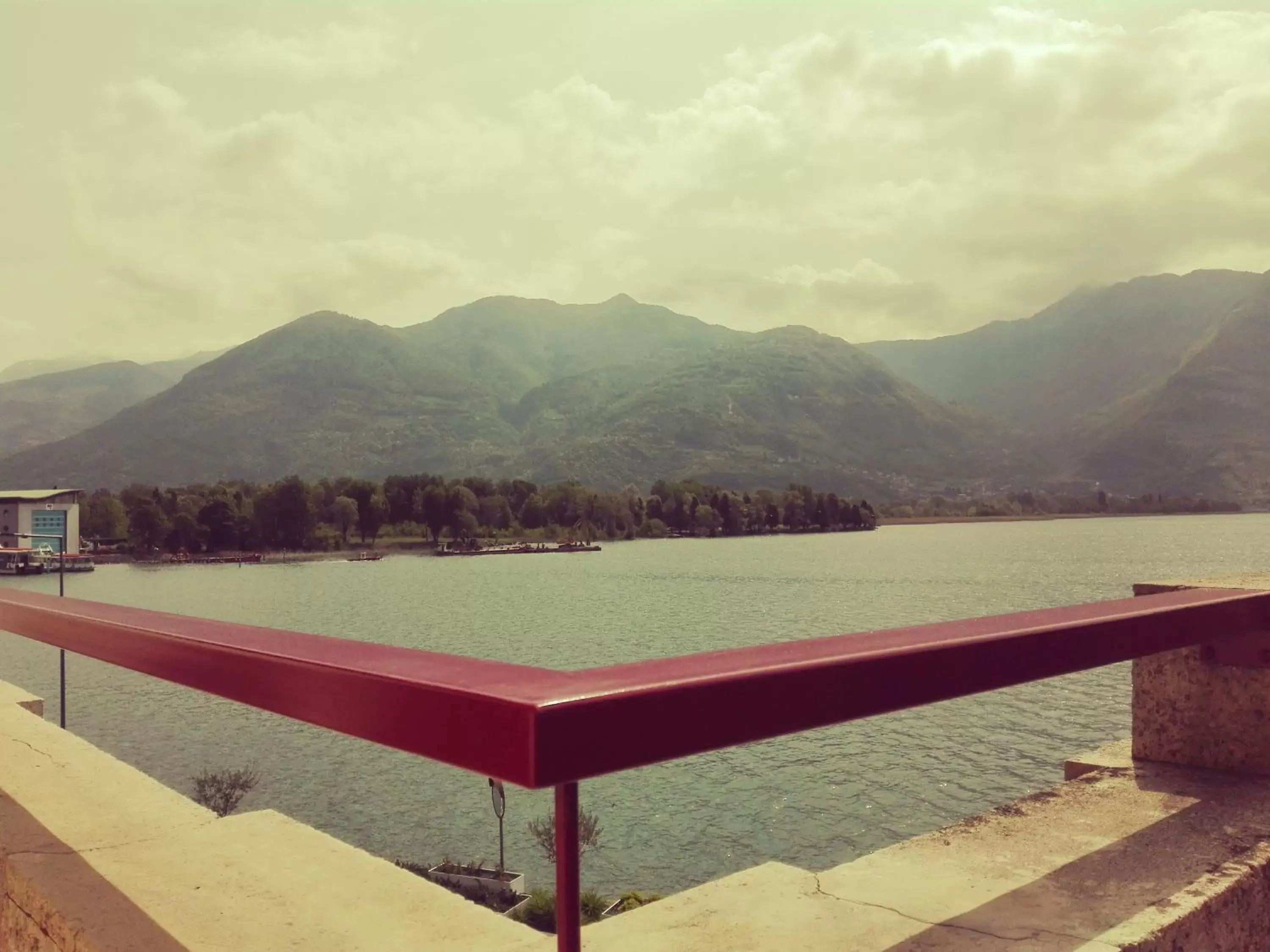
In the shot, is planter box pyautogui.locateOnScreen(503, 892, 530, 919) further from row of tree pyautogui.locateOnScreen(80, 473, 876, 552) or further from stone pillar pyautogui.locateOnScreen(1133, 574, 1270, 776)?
row of tree pyautogui.locateOnScreen(80, 473, 876, 552)

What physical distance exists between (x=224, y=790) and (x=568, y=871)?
136ft

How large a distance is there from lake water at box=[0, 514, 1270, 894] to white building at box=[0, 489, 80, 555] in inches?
350

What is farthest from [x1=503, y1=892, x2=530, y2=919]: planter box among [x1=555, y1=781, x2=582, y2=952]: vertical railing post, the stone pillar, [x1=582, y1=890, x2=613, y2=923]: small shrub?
[x1=555, y1=781, x2=582, y2=952]: vertical railing post

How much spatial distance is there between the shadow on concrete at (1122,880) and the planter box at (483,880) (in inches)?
1006

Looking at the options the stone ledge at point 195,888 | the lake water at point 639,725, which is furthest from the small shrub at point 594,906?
the stone ledge at point 195,888

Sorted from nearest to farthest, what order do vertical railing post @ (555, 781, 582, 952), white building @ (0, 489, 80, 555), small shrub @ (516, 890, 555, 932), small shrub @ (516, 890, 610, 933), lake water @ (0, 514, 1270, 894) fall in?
vertical railing post @ (555, 781, 582, 952) → small shrub @ (516, 890, 610, 933) → small shrub @ (516, 890, 555, 932) → lake water @ (0, 514, 1270, 894) → white building @ (0, 489, 80, 555)

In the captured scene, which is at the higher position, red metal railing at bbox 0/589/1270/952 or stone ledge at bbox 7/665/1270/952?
red metal railing at bbox 0/589/1270/952

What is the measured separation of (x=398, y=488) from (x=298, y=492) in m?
18.3

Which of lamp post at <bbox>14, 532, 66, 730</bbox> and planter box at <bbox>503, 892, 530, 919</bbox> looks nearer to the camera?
lamp post at <bbox>14, 532, 66, 730</bbox>

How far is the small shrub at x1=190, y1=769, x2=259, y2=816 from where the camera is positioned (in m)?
36.6

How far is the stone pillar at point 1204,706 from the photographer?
10.2ft

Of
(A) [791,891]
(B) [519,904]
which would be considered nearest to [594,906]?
(B) [519,904]

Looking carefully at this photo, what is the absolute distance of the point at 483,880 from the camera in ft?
87.0

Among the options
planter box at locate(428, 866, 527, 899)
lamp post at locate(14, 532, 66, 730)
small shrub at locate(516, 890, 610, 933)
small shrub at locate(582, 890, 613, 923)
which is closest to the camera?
lamp post at locate(14, 532, 66, 730)
